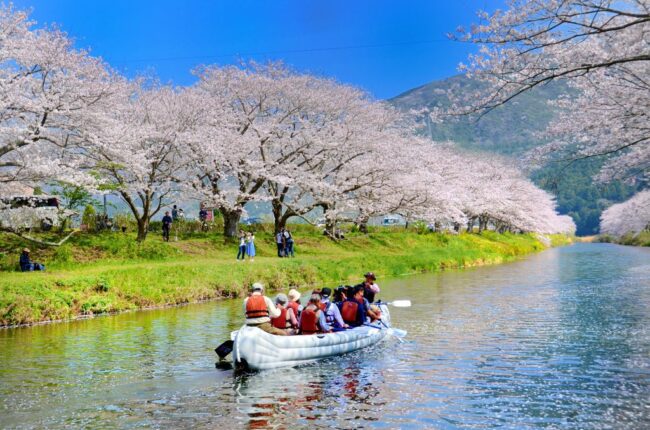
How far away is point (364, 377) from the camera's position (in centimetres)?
1384

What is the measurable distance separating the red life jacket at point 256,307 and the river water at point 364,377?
1392 mm

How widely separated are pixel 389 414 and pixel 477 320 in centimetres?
1167

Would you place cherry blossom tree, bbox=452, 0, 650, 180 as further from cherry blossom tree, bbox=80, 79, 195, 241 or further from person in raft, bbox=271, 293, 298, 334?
cherry blossom tree, bbox=80, 79, 195, 241

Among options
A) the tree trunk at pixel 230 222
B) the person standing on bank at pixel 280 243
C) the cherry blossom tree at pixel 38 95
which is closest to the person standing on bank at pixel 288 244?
the person standing on bank at pixel 280 243

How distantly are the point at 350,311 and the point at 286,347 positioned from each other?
12.5ft

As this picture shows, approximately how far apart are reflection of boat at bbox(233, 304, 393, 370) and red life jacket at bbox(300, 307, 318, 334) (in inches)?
17.3

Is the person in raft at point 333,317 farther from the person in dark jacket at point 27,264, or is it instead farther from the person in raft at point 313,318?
the person in dark jacket at point 27,264

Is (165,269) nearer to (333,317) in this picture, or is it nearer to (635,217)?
(333,317)

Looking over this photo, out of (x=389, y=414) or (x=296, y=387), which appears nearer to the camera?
(x=389, y=414)

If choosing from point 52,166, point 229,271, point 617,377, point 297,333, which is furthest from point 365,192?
point 617,377

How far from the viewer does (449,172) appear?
206ft

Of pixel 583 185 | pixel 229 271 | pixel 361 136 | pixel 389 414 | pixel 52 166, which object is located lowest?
pixel 389 414

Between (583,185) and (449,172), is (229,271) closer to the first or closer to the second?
(449,172)

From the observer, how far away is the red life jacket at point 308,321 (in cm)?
1603
